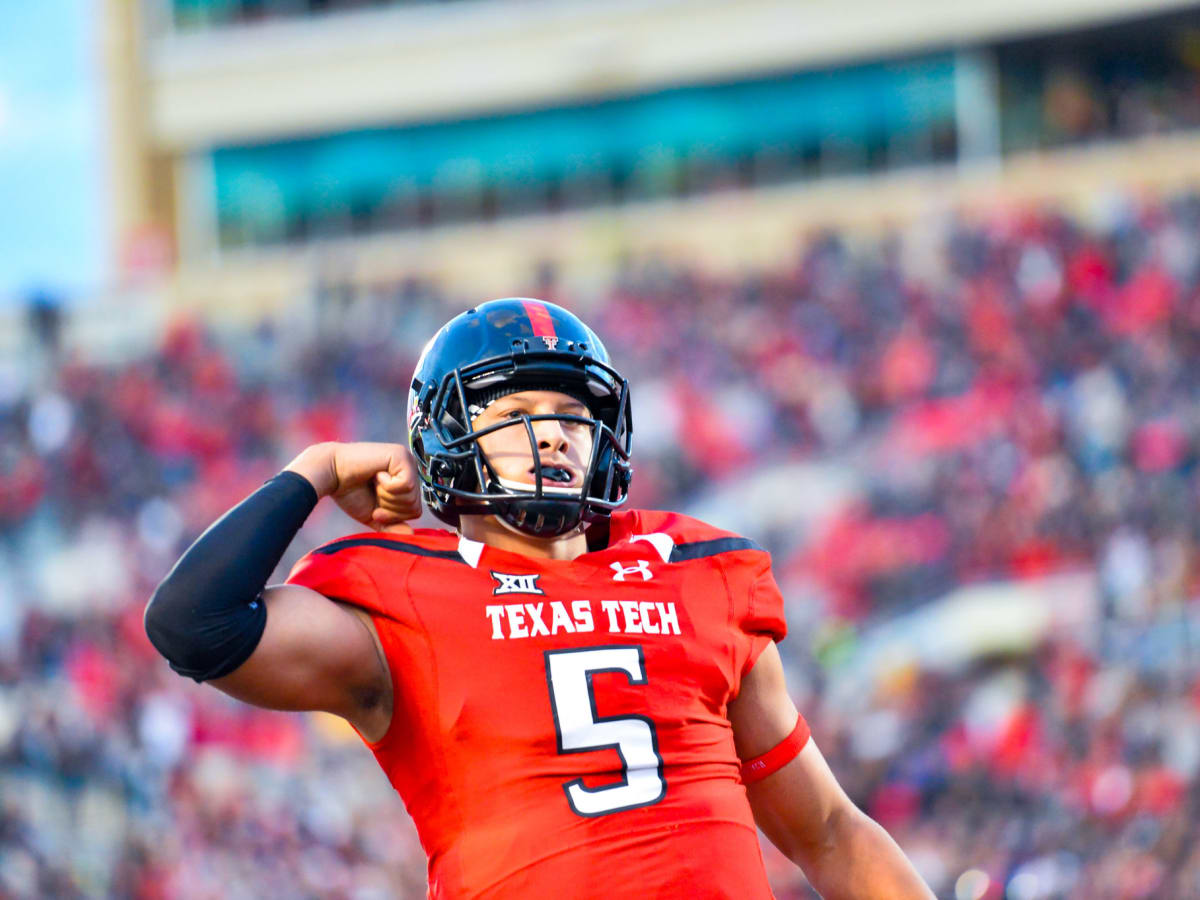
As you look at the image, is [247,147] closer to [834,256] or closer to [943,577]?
[834,256]

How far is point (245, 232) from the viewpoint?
75.3ft

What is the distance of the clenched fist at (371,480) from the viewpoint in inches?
107

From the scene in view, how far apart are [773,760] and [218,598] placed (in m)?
1.03

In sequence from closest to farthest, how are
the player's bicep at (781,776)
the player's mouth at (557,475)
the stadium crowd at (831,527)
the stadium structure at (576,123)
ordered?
the player's mouth at (557,475) → the player's bicep at (781,776) → the stadium crowd at (831,527) → the stadium structure at (576,123)

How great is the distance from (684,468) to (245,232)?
37.3ft

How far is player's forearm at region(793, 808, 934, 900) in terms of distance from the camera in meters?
2.88

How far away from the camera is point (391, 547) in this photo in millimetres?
2695

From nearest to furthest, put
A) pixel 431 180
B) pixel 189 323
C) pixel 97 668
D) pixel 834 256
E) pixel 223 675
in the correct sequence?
1. pixel 223 675
2. pixel 97 668
3. pixel 834 256
4. pixel 189 323
5. pixel 431 180

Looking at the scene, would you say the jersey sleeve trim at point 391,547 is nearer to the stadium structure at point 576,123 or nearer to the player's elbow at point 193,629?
the player's elbow at point 193,629

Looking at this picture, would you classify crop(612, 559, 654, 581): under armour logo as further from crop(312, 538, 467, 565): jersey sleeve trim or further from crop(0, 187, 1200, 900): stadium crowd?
crop(0, 187, 1200, 900): stadium crowd

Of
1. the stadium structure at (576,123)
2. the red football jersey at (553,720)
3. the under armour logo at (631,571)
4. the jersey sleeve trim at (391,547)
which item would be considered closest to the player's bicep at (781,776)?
the red football jersey at (553,720)

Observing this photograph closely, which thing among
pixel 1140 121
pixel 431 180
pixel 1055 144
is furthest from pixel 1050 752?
pixel 431 180

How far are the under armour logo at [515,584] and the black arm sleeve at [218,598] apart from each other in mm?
356

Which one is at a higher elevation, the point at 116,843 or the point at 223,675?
the point at 223,675
